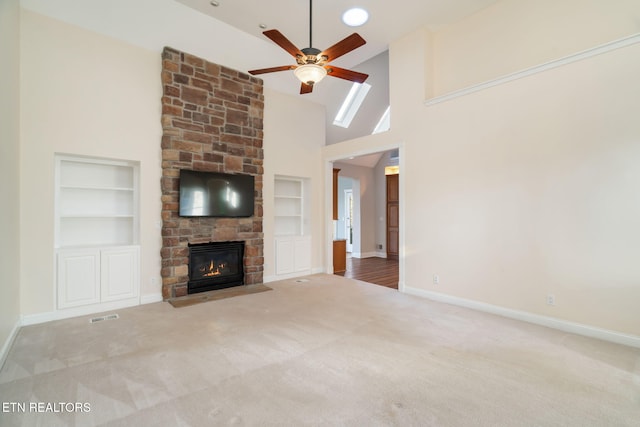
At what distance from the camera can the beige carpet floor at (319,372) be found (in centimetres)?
194

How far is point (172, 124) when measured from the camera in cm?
454

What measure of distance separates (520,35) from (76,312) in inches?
283

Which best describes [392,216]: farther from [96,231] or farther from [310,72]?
[96,231]

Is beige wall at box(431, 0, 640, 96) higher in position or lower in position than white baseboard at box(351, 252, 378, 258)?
higher

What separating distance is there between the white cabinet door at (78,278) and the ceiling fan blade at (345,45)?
12.9ft

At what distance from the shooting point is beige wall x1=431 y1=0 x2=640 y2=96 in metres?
3.53

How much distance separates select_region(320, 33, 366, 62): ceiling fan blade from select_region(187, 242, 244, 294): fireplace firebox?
357 centimetres

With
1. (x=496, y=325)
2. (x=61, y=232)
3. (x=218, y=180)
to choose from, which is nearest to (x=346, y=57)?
(x=218, y=180)

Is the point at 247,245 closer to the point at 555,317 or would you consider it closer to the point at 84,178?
the point at 84,178

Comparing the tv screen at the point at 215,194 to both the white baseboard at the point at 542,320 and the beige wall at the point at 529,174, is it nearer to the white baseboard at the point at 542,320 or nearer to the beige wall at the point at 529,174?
the beige wall at the point at 529,174

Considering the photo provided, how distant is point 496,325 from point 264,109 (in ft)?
17.0

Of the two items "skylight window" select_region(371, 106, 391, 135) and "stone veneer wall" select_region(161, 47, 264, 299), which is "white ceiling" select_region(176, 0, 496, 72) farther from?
"skylight window" select_region(371, 106, 391, 135)

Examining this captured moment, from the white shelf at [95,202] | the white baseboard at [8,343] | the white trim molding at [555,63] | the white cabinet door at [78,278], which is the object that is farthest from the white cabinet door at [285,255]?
the white trim molding at [555,63]

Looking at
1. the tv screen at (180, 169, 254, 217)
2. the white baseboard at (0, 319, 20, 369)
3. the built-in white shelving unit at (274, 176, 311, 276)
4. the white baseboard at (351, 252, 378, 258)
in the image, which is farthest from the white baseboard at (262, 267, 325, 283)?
the white baseboard at (0, 319, 20, 369)
